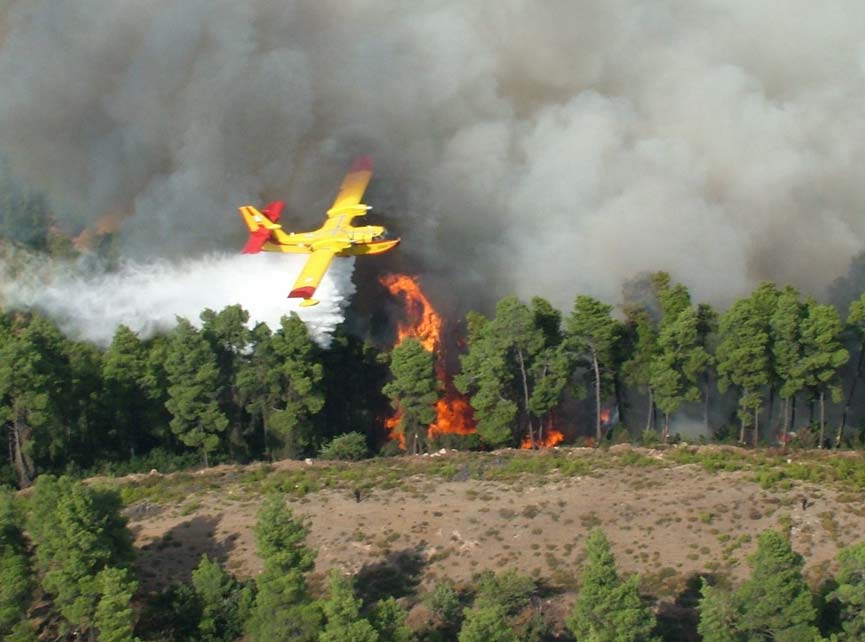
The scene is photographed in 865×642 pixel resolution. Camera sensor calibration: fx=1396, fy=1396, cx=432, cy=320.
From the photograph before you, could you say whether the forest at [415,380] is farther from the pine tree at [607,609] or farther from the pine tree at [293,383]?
the pine tree at [607,609]

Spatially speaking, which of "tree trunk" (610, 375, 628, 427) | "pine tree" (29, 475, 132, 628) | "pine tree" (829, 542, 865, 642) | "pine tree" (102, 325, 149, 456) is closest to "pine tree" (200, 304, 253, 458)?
"pine tree" (102, 325, 149, 456)

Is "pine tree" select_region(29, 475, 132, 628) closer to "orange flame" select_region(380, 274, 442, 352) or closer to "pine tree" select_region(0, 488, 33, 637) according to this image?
"pine tree" select_region(0, 488, 33, 637)

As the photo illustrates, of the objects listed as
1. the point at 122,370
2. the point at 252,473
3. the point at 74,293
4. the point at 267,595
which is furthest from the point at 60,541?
the point at 74,293

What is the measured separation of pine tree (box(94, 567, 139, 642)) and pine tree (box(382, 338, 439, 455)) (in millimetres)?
23539

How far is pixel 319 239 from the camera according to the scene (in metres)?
81.6

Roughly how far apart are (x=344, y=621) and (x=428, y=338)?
3969cm

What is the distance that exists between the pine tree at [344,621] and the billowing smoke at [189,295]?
103 ft

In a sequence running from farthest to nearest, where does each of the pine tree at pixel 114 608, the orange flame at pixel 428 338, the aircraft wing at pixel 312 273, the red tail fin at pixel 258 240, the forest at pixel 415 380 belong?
the orange flame at pixel 428 338
the red tail fin at pixel 258 240
the aircraft wing at pixel 312 273
the forest at pixel 415 380
the pine tree at pixel 114 608

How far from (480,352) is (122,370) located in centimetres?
2010

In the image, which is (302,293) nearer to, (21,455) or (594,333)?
(594,333)

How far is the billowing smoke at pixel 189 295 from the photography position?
285 ft

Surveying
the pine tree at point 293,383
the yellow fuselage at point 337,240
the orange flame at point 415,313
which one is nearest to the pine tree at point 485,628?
the pine tree at point 293,383

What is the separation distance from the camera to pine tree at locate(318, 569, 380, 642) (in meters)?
51.7

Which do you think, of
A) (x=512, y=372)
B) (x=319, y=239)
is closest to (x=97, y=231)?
(x=319, y=239)
